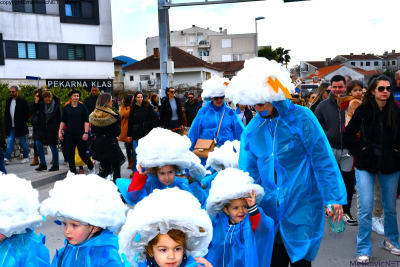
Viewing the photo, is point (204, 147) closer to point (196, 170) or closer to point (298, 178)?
point (196, 170)

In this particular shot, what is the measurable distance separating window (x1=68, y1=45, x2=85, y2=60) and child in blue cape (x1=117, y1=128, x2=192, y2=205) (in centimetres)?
3449

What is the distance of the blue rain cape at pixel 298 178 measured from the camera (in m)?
3.26

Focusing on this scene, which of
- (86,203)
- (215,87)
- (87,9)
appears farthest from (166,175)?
(87,9)

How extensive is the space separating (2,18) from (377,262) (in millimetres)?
33399

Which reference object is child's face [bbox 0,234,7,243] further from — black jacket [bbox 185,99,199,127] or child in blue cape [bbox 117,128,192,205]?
black jacket [bbox 185,99,199,127]

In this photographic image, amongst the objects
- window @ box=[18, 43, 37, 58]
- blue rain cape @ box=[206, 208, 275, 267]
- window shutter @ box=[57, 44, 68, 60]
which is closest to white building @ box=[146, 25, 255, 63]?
window shutter @ box=[57, 44, 68, 60]

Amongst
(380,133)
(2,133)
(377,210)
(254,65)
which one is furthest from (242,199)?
(2,133)

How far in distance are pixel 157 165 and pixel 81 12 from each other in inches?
1378

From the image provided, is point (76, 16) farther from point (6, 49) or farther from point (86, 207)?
point (86, 207)

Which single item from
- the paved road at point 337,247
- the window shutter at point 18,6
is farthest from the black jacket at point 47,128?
the window shutter at point 18,6

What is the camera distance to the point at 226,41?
85.1m

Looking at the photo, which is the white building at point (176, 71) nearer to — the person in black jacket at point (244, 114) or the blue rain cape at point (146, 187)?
the person in black jacket at point (244, 114)

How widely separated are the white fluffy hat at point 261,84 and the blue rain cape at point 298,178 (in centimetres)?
12

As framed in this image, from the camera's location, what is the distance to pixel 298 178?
3.29 m
